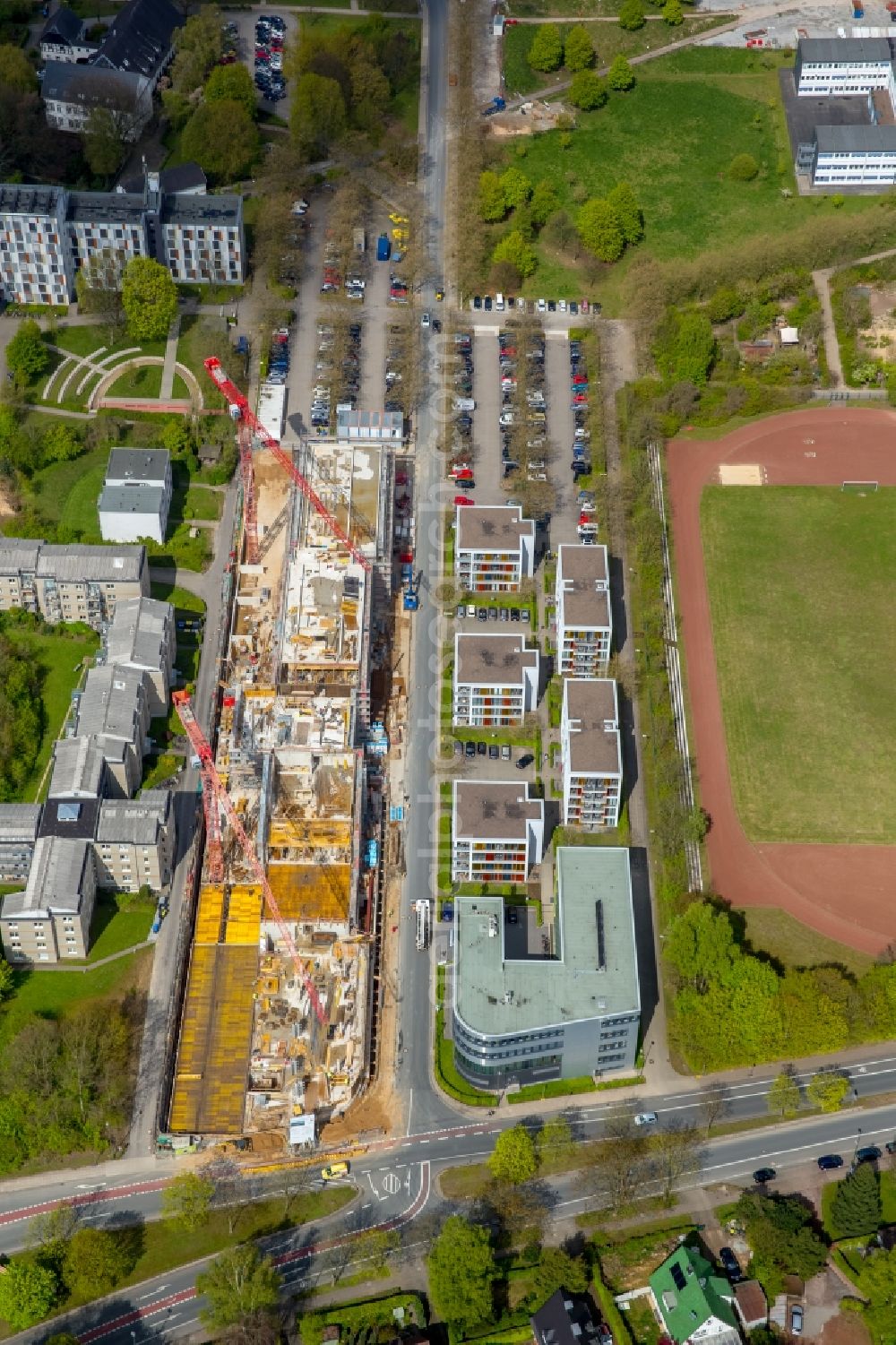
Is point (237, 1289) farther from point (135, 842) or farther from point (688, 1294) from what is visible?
point (135, 842)

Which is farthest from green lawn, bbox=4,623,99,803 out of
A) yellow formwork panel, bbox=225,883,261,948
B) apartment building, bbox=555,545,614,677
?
apartment building, bbox=555,545,614,677

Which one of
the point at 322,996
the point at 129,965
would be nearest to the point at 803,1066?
the point at 322,996

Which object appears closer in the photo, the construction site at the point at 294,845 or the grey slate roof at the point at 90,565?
the construction site at the point at 294,845

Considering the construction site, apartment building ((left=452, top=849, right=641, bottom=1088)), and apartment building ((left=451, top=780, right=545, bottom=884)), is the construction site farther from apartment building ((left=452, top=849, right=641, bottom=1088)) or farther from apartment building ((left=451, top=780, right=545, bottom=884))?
apartment building ((left=452, top=849, right=641, bottom=1088))

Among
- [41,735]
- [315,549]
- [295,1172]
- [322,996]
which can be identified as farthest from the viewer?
[315,549]

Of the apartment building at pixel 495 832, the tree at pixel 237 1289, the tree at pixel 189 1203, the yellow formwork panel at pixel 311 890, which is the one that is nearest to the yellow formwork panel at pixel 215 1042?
the yellow formwork panel at pixel 311 890

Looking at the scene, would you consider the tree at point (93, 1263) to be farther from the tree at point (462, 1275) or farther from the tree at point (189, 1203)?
the tree at point (462, 1275)

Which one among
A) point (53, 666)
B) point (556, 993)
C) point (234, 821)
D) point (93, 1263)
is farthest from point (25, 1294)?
point (53, 666)

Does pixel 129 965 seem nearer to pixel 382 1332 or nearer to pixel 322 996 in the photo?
pixel 322 996
